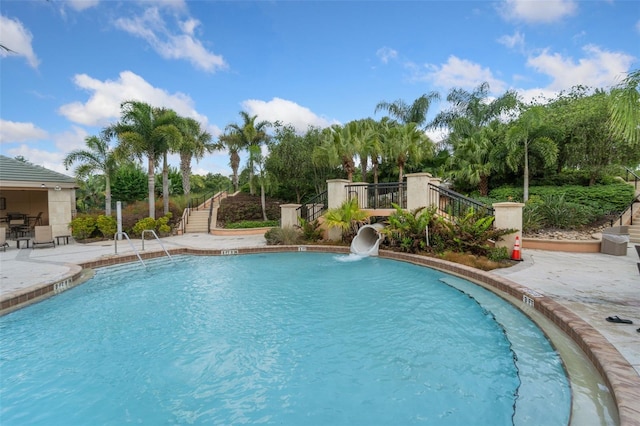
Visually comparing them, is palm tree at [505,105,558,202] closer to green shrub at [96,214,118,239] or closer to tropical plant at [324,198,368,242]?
tropical plant at [324,198,368,242]

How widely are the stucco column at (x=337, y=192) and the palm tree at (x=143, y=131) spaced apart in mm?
9252

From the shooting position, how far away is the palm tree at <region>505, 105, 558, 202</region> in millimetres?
14414

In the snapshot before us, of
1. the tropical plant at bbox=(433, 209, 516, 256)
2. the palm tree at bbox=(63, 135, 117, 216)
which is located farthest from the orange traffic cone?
the palm tree at bbox=(63, 135, 117, 216)

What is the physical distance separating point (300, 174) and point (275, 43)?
8475mm

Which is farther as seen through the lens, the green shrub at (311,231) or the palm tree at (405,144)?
the palm tree at (405,144)

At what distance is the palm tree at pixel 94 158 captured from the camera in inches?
631

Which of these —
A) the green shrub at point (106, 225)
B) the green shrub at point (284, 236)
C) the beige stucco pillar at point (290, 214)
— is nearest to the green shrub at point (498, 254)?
the green shrub at point (284, 236)

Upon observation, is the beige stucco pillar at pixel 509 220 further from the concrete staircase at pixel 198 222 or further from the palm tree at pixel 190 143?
the concrete staircase at pixel 198 222

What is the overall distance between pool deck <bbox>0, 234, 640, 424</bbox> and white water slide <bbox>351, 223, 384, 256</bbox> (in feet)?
13.1

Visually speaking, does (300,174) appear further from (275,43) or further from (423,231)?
(423,231)

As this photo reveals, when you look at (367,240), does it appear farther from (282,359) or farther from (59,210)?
(59,210)

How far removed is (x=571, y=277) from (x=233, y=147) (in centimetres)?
2405

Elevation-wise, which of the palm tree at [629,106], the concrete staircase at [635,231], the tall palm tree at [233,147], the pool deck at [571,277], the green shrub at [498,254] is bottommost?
the pool deck at [571,277]

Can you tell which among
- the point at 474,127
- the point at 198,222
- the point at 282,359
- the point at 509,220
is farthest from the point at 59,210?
the point at 474,127
